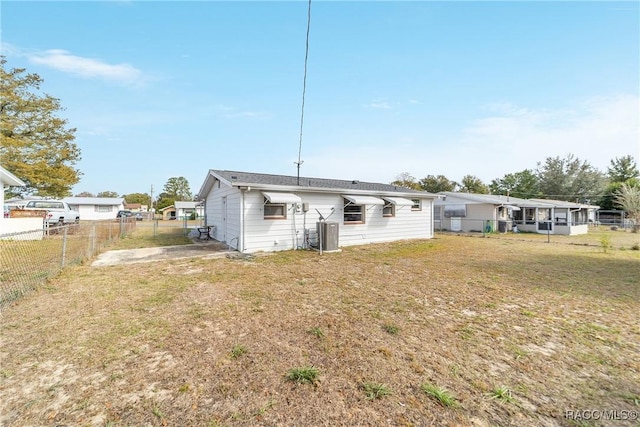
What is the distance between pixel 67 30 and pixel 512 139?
20.4 m

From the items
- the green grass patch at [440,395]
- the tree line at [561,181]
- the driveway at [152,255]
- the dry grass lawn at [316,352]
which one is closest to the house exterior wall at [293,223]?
the driveway at [152,255]

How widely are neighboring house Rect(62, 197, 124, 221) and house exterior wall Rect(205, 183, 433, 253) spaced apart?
3416cm

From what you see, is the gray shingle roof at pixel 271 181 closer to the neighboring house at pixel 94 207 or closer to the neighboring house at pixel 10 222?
the neighboring house at pixel 10 222

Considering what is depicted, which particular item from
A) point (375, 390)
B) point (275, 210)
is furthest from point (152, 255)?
point (375, 390)

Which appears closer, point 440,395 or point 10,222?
point 440,395

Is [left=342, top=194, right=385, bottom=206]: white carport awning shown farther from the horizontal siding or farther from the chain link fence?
the chain link fence

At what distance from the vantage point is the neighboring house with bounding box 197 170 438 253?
9.57 meters

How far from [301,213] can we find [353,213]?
105 inches

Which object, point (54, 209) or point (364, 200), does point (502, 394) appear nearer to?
point (364, 200)

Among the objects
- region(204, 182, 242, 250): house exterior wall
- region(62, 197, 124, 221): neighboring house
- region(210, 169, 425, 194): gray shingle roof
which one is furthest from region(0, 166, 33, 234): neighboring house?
region(62, 197, 124, 221): neighboring house

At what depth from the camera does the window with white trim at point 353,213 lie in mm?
11828

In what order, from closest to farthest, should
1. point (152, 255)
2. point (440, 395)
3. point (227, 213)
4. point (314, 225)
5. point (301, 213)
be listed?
point (440, 395)
point (152, 255)
point (301, 213)
point (314, 225)
point (227, 213)

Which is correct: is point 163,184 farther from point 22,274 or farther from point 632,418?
point 632,418

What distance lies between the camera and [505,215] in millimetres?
22375
